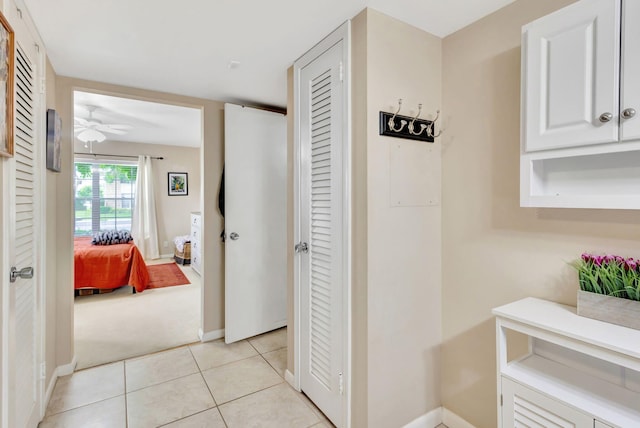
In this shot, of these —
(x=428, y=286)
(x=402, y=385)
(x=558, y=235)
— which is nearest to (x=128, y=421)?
(x=402, y=385)

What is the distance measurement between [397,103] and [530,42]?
1.95 ft

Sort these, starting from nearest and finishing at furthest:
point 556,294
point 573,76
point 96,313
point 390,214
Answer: point 573,76, point 556,294, point 390,214, point 96,313

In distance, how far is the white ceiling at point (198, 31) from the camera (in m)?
1.55

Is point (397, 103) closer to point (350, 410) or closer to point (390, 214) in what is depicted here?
point (390, 214)

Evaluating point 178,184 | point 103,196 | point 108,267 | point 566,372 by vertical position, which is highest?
point 178,184

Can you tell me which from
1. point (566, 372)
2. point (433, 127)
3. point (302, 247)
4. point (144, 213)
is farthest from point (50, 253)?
point (144, 213)

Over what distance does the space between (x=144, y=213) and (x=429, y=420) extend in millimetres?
6265

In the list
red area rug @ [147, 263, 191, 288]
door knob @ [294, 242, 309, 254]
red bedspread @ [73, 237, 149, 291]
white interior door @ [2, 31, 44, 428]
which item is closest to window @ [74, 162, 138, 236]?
red area rug @ [147, 263, 191, 288]

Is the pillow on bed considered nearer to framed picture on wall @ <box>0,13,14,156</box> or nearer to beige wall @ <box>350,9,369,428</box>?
framed picture on wall @ <box>0,13,14,156</box>

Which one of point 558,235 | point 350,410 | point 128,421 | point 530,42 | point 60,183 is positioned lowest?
point 128,421

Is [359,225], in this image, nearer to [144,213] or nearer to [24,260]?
[24,260]

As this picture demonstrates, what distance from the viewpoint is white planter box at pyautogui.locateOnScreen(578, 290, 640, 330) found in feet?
3.58

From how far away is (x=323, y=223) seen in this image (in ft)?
6.27

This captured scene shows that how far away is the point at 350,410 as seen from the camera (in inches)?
66.6
